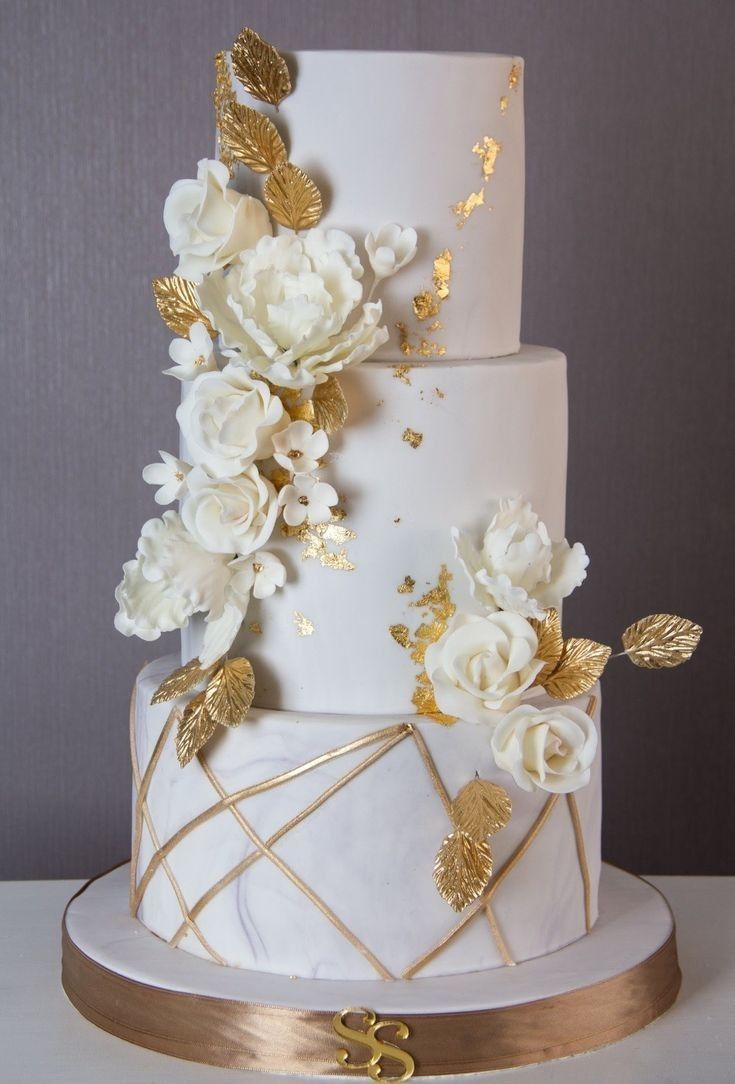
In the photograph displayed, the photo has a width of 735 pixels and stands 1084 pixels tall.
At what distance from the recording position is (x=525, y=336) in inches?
84.5

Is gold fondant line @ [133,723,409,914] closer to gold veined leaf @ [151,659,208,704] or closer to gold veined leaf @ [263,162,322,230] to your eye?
gold veined leaf @ [151,659,208,704]

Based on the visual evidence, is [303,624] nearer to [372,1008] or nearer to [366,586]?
[366,586]

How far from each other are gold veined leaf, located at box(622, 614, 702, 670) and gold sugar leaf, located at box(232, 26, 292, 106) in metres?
0.55

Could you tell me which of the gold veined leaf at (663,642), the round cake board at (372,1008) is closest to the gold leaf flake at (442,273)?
the gold veined leaf at (663,642)

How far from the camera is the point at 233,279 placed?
49.4 inches

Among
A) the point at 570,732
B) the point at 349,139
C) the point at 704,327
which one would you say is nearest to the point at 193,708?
the point at 570,732

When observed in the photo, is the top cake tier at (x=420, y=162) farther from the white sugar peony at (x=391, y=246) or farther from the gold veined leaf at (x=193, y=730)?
the gold veined leaf at (x=193, y=730)

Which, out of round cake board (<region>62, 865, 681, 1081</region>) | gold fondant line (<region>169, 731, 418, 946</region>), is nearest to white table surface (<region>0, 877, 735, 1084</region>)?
round cake board (<region>62, 865, 681, 1081</region>)

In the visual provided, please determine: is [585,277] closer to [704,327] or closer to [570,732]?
[704,327]

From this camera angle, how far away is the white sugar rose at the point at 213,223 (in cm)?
128

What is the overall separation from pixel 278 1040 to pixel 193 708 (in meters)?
0.28

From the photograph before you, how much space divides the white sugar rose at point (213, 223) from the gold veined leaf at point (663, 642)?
476 mm

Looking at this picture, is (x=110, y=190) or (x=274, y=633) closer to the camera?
(x=274, y=633)

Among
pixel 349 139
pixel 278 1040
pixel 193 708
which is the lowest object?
pixel 278 1040
